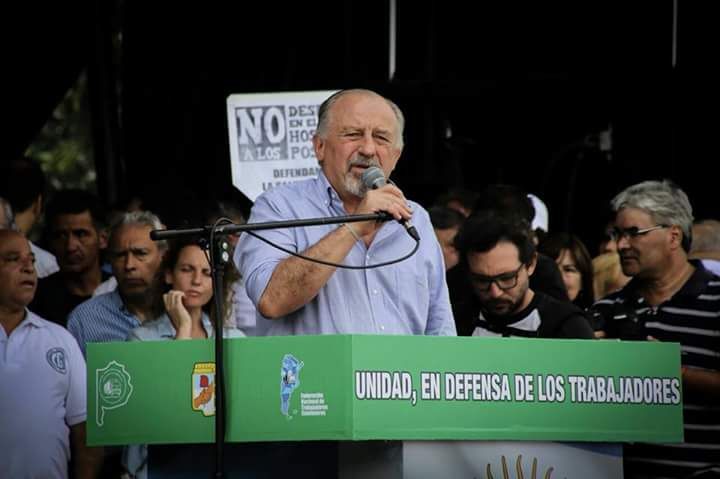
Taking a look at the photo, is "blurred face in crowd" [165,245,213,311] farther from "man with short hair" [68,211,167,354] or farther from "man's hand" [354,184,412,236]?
"man's hand" [354,184,412,236]

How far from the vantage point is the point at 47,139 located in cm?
3288

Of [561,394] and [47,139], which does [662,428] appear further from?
[47,139]

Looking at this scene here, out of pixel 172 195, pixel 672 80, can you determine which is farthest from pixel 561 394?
pixel 672 80

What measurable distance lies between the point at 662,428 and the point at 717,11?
762cm

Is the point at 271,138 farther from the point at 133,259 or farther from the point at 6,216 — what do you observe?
the point at 6,216

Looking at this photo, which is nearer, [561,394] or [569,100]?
[561,394]

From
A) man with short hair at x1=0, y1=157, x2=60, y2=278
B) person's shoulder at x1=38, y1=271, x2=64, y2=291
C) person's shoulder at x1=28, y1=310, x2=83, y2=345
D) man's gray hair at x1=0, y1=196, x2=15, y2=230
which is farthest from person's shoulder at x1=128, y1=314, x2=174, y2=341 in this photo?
man with short hair at x1=0, y1=157, x2=60, y2=278

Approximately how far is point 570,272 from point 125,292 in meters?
2.63

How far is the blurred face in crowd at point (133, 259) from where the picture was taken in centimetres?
913

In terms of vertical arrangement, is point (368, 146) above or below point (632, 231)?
below

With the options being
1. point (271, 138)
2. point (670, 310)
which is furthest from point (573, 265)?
point (670, 310)

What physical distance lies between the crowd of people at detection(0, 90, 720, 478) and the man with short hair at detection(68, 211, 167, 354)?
1 centimetres

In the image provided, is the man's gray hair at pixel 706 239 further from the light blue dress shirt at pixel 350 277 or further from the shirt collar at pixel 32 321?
the light blue dress shirt at pixel 350 277

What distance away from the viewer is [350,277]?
20.4 ft
